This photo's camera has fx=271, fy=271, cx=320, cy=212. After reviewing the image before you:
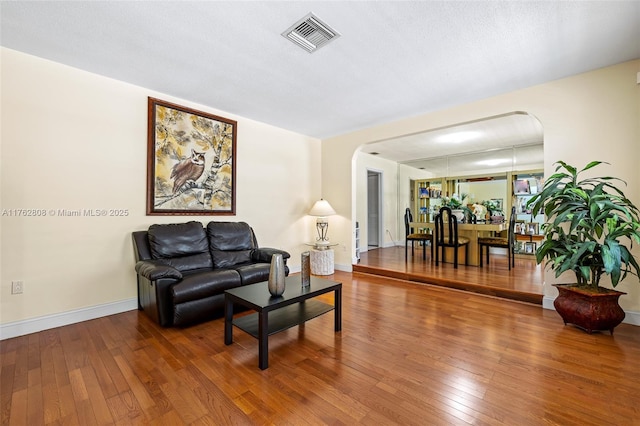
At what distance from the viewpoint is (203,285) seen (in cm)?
270

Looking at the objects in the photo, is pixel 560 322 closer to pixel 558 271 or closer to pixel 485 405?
pixel 558 271

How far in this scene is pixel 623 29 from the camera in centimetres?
225

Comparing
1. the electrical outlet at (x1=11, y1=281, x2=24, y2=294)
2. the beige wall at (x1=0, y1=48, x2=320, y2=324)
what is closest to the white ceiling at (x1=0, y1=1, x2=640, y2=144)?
the beige wall at (x1=0, y1=48, x2=320, y2=324)

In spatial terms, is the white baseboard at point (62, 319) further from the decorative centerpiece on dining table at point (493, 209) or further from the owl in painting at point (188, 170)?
the decorative centerpiece on dining table at point (493, 209)

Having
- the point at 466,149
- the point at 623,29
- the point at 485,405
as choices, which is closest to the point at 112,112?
the point at 485,405

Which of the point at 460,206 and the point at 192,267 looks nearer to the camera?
the point at 192,267

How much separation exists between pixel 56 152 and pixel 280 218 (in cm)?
298

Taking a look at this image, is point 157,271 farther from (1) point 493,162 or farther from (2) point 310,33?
(1) point 493,162

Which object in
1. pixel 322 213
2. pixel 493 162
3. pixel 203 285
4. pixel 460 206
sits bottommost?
pixel 203 285

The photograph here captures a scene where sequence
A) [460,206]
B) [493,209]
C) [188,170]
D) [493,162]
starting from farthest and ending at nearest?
1. [493,162]
2. [493,209]
3. [460,206]
4. [188,170]

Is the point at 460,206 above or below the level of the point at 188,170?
below

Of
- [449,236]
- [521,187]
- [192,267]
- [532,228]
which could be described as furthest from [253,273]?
[532,228]

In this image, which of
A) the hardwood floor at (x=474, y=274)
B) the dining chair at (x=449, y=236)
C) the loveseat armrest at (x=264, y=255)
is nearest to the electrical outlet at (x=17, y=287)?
the loveseat armrest at (x=264, y=255)

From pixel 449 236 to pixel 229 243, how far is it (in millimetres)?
3868
